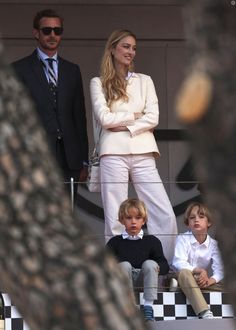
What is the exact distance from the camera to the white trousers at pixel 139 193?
7.87 m

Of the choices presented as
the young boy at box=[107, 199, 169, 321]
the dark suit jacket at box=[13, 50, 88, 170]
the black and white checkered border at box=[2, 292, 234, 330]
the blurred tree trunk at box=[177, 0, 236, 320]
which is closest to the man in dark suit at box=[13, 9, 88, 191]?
the dark suit jacket at box=[13, 50, 88, 170]

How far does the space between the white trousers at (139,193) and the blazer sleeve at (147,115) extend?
183 mm

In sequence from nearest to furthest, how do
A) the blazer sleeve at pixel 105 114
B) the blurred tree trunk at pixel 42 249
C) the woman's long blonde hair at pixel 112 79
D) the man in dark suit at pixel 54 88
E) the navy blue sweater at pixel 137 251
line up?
the blurred tree trunk at pixel 42 249, the navy blue sweater at pixel 137 251, the blazer sleeve at pixel 105 114, the woman's long blonde hair at pixel 112 79, the man in dark suit at pixel 54 88

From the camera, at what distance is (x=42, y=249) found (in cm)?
228

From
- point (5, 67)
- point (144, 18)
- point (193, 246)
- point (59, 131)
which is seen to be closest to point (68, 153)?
point (59, 131)

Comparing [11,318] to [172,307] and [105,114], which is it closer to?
[172,307]

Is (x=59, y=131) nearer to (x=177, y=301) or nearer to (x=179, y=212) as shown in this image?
(x=177, y=301)

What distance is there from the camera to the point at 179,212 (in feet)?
35.5

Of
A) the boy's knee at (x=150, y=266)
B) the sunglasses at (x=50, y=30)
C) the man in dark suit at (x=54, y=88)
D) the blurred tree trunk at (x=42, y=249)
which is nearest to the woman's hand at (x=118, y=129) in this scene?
the man in dark suit at (x=54, y=88)

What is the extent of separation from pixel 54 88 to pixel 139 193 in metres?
0.96

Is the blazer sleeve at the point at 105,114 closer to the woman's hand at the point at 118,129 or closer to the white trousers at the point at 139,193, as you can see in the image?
the woman's hand at the point at 118,129

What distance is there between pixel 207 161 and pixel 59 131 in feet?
19.9

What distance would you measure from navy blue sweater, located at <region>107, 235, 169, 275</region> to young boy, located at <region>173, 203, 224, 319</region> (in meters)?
0.13

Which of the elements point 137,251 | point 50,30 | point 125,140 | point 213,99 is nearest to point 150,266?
point 137,251
